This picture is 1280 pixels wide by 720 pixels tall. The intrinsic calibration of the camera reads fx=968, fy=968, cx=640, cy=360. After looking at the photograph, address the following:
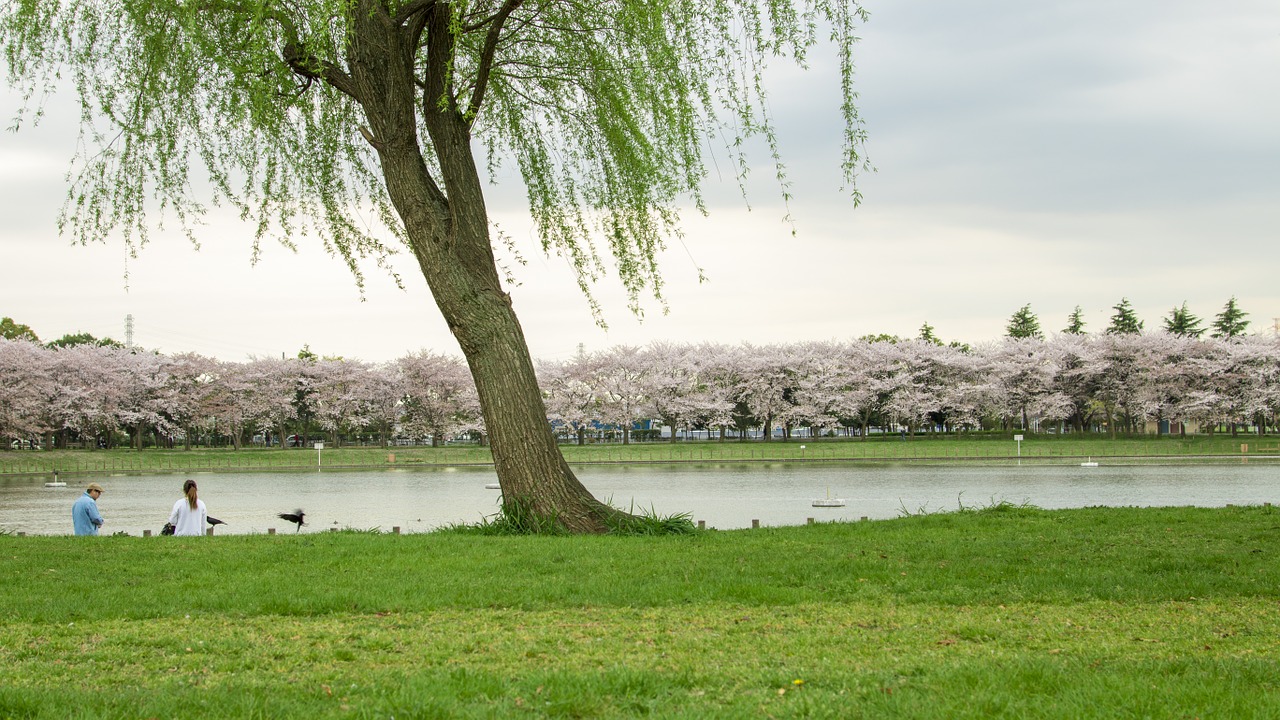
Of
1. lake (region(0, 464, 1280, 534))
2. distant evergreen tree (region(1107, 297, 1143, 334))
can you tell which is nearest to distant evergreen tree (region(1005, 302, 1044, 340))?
distant evergreen tree (region(1107, 297, 1143, 334))

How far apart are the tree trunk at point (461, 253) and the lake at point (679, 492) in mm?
5915

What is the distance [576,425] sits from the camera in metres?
77.7

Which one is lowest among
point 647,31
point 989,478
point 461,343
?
point 989,478

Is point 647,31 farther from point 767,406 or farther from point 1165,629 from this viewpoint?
point 767,406

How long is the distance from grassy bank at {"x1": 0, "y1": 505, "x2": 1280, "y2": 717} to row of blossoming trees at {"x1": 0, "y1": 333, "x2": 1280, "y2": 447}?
64.2m

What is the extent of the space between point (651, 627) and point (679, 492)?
27469mm

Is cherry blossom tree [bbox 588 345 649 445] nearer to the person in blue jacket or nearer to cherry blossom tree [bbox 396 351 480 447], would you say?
cherry blossom tree [bbox 396 351 480 447]

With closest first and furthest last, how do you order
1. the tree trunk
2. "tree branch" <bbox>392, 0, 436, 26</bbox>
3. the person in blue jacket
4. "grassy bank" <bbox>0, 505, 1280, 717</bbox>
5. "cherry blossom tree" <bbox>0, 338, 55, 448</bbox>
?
"grassy bank" <bbox>0, 505, 1280, 717</bbox>
"tree branch" <bbox>392, 0, 436, 26</bbox>
the tree trunk
the person in blue jacket
"cherry blossom tree" <bbox>0, 338, 55, 448</bbox>

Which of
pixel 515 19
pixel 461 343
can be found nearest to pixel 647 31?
pixel 515 19

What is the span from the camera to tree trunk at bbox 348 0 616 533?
1134 centimetres

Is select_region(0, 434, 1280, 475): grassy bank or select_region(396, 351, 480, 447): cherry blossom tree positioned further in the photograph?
select_region(396, 351, 480, 447): cherry blossom tree

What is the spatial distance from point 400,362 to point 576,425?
1479 cm

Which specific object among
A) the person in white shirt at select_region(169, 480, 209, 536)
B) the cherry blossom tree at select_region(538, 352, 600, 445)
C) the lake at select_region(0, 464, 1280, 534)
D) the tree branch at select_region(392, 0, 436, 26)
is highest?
the tree branch at select_region(392, 0, 436, 26)

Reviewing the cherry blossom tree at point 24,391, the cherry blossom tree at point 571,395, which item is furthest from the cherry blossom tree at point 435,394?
the cherry blossom tree at point 24,391
